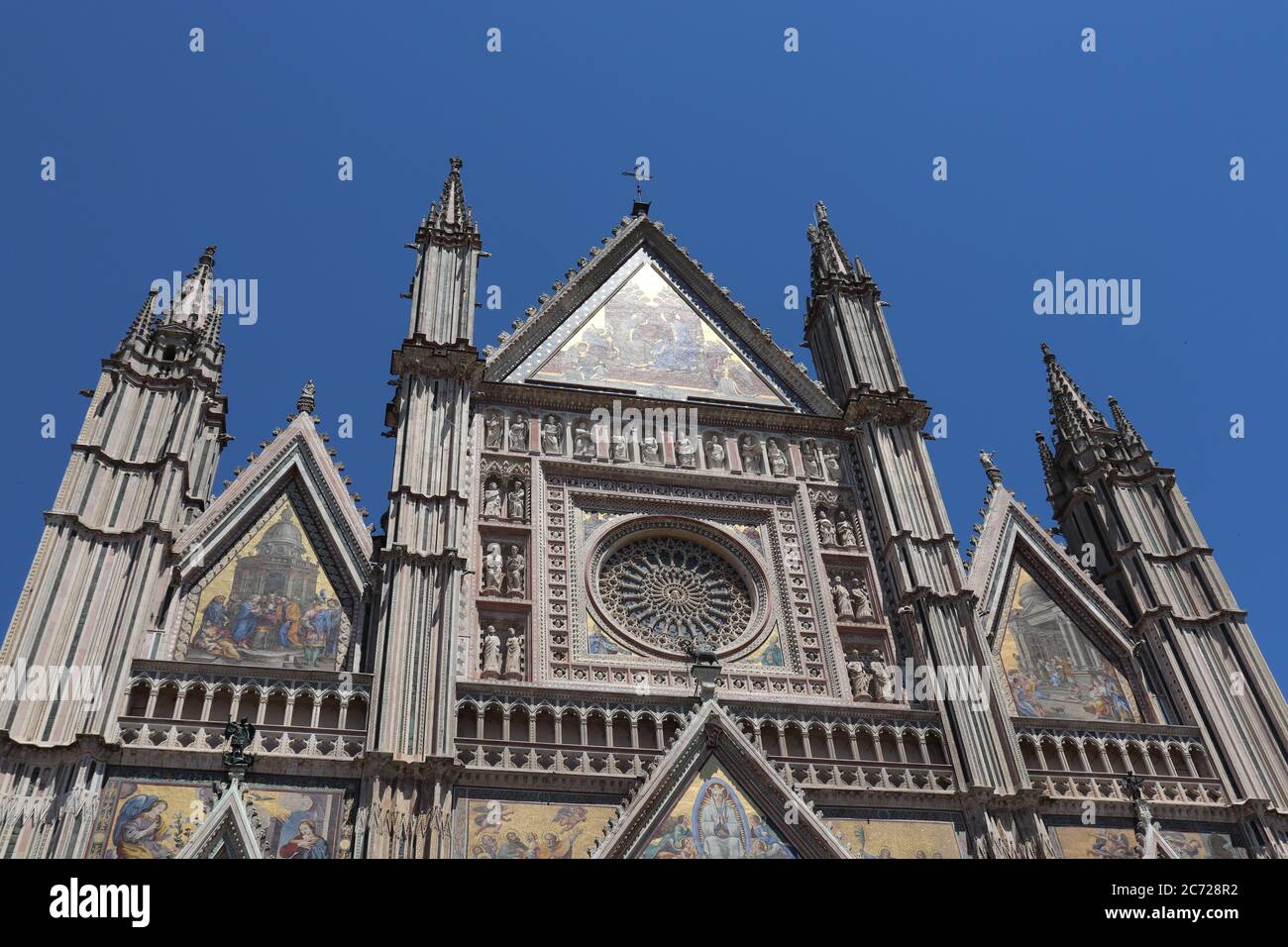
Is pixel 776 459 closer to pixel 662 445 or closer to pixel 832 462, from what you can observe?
pixel 832 462

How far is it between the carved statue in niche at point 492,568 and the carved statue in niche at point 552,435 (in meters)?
2.62

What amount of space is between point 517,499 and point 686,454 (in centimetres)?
364

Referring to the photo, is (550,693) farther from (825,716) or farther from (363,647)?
(825,716)

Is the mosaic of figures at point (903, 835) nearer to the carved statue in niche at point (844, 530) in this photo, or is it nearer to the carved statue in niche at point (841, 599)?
the carved statue in niche at point (841, 599)

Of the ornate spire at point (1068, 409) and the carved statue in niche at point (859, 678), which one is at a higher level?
the ornate spire at point (1068, 409)

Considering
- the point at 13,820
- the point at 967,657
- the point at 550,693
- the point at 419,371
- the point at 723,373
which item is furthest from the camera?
the point at 723,373

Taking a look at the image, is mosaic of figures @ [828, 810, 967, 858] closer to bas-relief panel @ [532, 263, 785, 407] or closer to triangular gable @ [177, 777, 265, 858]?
triangular gable @ [177, 777, 265, 858]

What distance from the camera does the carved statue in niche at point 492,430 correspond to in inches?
877

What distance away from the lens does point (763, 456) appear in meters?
23.6

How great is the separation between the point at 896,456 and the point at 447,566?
31.8 ft

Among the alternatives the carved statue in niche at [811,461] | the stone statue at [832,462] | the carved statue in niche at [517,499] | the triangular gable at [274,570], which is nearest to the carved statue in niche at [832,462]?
the stone statue at [832,462]

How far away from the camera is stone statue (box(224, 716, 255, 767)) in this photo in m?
15.9

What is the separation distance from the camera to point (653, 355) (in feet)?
82.5
